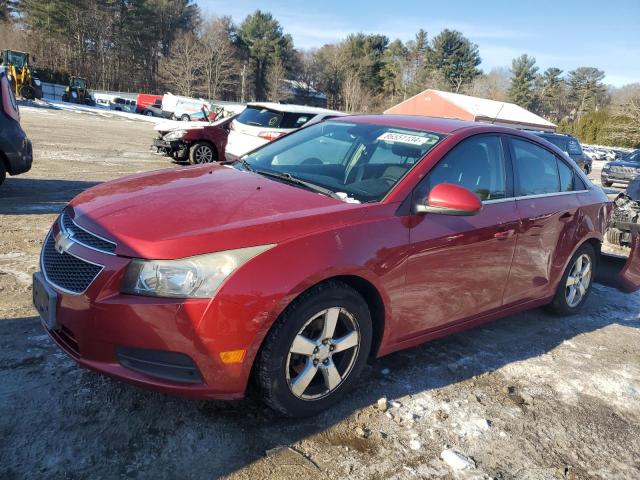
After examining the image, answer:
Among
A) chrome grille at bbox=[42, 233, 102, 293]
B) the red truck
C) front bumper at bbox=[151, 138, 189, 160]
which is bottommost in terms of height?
the red truck

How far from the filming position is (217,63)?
220 ft

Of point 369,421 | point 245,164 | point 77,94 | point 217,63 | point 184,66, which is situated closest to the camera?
point 369,421

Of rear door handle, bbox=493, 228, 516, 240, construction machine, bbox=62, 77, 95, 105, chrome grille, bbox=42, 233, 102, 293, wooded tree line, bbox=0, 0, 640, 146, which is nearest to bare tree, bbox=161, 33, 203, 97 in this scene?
wooded tree line, bbox=0, 0, 640, 146

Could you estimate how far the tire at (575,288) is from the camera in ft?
15.4

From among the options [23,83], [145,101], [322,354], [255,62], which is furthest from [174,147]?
[255,62]

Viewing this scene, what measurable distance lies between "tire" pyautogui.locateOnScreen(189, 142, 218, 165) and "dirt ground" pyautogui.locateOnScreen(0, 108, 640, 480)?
8236 mm

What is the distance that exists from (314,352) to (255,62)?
269 feet

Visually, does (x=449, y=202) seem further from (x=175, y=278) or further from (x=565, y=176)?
(x=565, y=176)

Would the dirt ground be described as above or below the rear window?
below

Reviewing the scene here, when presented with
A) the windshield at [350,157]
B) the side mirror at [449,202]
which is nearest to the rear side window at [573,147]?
the windshield at [350,157]

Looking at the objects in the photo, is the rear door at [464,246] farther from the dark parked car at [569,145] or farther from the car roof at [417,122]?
the dark parked car at [569,145]

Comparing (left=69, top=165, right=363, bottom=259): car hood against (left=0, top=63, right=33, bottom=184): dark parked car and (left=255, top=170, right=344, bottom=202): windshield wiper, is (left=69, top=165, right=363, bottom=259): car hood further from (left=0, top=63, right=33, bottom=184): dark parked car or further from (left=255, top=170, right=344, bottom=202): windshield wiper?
(left=0, top=63, right=33, bottom=184): dark parked car

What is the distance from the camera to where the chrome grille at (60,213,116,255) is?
97.3 inches

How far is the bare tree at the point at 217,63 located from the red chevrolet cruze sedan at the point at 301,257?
66759mm
